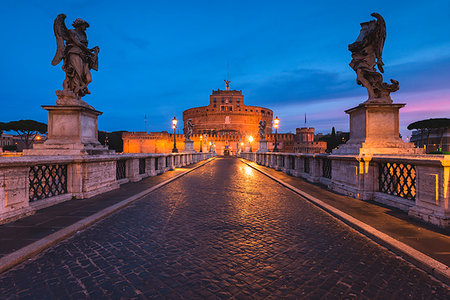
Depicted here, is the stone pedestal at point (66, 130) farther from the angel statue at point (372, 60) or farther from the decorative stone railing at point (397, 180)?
the angel statue at point (372, 60)

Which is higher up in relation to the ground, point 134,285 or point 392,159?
→ point 392,159

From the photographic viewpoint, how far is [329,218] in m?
5.14

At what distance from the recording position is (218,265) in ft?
10.0

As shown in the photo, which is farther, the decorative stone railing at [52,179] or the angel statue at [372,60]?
the angel statue at [372,60]

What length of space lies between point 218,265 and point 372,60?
799 centimetres

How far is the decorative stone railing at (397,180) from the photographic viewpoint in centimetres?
431

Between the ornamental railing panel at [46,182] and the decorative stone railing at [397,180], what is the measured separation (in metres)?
7.99

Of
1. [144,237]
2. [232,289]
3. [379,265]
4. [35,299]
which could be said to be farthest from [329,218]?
[35,299]

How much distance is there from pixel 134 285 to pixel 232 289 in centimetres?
105

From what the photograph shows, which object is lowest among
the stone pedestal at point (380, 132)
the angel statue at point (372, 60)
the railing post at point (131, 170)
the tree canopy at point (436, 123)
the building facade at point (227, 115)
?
the railing post at point (131, 170)

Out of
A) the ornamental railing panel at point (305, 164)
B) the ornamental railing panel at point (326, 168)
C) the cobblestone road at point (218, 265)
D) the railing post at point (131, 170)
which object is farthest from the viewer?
the ornamental railing panel at point (305, 164)

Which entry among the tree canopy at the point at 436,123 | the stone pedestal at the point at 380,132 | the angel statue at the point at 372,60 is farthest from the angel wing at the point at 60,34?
the tree canopy at the point at 436,123

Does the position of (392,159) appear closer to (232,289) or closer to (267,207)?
(267,207)

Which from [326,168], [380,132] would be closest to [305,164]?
[326,168]
